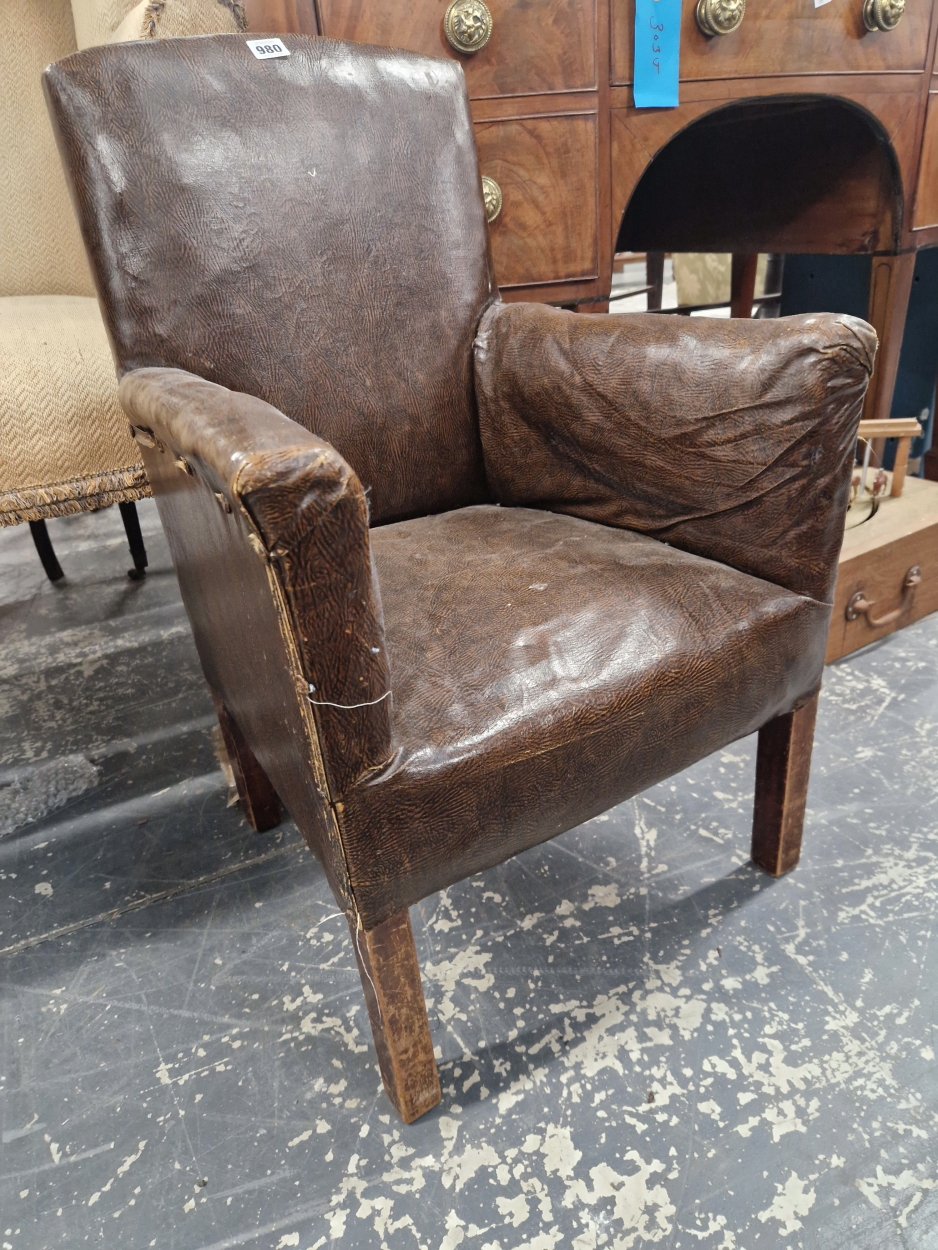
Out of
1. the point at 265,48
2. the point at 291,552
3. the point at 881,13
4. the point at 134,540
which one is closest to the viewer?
the point at 291,552

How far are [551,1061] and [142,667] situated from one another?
1139 millimetres

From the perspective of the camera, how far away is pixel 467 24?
3.64ft

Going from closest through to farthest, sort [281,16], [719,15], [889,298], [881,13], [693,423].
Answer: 1. [693,423]
2. [281,16]
3. [719,15]
4. [881,13]
5. [889,298]

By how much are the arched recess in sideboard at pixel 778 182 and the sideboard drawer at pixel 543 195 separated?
0.24 m

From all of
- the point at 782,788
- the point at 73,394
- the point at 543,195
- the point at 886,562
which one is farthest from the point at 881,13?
the point at 73,394

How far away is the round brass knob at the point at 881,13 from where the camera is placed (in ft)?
4.29

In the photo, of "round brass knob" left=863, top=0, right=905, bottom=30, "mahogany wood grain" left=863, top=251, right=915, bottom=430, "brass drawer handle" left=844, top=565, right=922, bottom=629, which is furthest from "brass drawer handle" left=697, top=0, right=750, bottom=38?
"brass drawer handle" left=844, top=565, right=922, bottom=629

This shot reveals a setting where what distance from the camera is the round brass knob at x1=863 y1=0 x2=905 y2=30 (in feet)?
4.29

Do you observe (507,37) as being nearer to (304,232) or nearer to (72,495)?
(304,232)

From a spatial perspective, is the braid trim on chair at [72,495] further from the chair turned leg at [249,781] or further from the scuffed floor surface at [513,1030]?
the scuffed floor surface at [513,1030]

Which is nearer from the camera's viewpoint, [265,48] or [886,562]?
[265,48]

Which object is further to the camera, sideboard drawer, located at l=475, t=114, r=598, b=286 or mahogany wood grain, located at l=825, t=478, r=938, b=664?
mahogany wood grain, located at l=825, t=478, r=938, b=664

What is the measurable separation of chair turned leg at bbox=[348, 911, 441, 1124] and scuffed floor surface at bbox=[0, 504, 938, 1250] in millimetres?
39

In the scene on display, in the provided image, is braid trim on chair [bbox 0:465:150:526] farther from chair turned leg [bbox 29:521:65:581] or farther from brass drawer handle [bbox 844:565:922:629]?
brass drawer handle [bbox 844:565:922:629]
